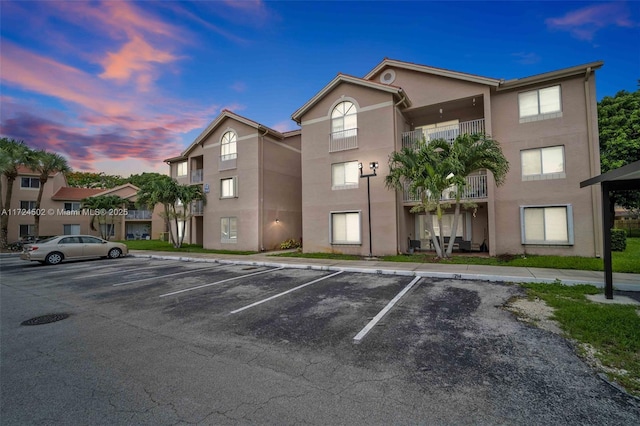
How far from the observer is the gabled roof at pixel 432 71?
14070mm

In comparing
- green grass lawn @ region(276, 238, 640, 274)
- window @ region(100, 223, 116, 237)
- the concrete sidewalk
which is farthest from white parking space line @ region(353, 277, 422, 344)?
window @ region(100, 223, 116, 237)

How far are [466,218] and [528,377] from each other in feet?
48.1

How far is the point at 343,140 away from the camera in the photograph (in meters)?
16.7

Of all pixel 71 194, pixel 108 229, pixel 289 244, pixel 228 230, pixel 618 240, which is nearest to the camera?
pixel 618 240

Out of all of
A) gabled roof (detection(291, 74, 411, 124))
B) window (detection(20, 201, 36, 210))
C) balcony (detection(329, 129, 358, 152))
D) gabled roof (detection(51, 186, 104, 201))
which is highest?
gabled roof (detection(291, 74, 411, 124))

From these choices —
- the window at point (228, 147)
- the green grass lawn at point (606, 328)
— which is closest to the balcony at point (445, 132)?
the green grass lawn at point (606, 328)

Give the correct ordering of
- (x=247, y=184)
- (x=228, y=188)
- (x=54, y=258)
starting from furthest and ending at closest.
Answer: (x=228, y=188) < (x=247, y=184) < (x=54, y=258)

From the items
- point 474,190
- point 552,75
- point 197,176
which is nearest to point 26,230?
point 197,176

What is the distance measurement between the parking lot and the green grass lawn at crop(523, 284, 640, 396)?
33 cm

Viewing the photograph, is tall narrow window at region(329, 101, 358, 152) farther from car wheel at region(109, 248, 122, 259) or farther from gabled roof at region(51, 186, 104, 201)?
gabled roof at region(51, 186, 104, 201)

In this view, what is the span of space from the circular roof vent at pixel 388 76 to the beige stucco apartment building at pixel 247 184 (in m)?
7.99

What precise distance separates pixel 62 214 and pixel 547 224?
4869 cm

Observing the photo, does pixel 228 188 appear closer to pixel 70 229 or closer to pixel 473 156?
pixel 473 156

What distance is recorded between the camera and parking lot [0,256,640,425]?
9.25 ft
